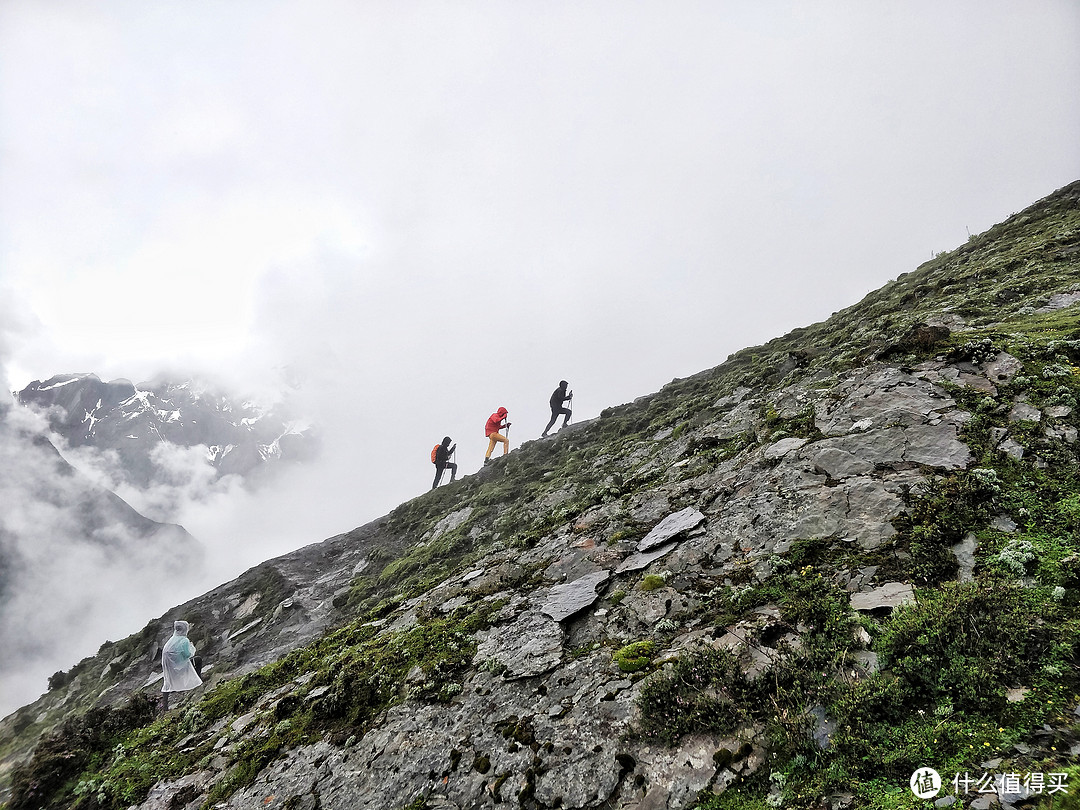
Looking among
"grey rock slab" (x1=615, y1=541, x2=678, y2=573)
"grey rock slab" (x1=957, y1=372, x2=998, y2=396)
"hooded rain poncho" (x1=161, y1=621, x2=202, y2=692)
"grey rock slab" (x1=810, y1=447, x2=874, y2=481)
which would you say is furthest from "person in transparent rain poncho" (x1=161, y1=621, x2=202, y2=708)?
"grey rock slab" (x1=957, y1=372, x2=998, y2=396)

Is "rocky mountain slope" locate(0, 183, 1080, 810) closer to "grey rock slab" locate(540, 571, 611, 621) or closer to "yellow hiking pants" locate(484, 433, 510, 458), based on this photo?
"grey rock slab" locate(540, 571, 611, 621)

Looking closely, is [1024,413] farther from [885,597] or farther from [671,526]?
[671,526]

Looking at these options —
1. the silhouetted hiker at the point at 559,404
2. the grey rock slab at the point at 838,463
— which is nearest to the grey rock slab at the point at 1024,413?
the grey rock slab at the point at 838,463

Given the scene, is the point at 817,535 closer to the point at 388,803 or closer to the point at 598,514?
the point at 598,514

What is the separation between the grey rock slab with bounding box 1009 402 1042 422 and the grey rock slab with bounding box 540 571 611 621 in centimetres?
847

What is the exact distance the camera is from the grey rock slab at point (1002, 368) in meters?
9.54

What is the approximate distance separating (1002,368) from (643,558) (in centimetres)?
888

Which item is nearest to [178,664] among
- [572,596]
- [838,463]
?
[572,596]

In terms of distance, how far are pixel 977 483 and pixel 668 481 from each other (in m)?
7.64

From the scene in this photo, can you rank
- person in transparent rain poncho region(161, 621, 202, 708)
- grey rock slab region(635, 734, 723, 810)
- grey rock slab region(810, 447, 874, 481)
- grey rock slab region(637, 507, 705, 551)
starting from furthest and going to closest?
person in transparent rain poncho region(161, 621, 202, 708) → grey rock slab region(637, 507, 705, 551) → grey rock slab region(810, 447, 874, 481) → grey rock slab region(635, 734, 723, 810)

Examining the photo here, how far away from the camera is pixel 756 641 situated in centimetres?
656

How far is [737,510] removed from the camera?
10.2 meters

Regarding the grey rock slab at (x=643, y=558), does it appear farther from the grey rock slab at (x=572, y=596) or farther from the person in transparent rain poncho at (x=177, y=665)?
the person in transparent rain poncho at (x=177, y=665)

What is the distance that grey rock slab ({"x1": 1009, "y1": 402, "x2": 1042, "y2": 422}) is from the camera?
8.23 m
